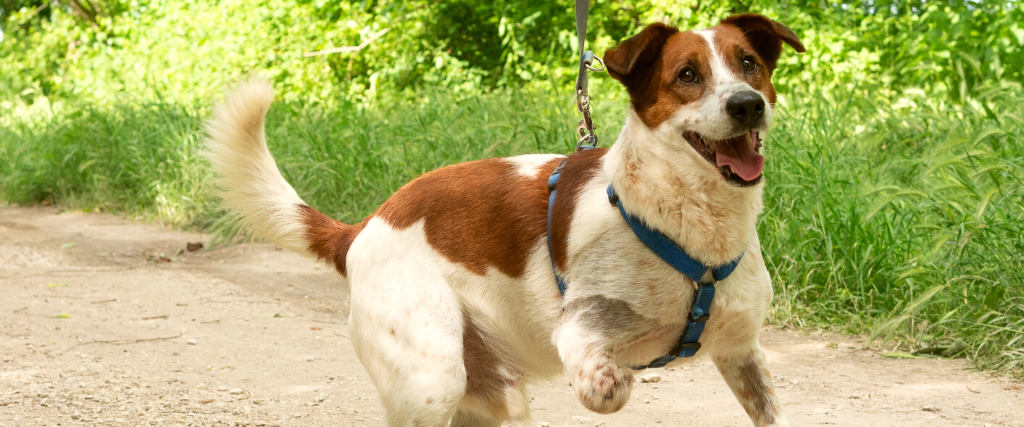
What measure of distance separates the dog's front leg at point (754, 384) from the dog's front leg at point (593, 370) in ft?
1.20

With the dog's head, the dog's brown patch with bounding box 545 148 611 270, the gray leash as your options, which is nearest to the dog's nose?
the dog's head

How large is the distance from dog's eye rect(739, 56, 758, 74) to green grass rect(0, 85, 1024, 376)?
199cm

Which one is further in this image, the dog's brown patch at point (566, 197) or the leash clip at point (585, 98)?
the leash clip at point (585, 98)

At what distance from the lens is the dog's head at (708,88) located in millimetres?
2246

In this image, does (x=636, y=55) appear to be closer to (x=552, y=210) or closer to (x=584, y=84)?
(x=552, y=210)

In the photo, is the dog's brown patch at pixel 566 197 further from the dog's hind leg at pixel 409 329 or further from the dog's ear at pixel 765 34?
the dog's ear at pixel 765 34

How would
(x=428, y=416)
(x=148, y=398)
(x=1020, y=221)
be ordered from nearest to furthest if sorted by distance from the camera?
(x=428, y=416), (x=148, y=398), (x=1020, y=221)

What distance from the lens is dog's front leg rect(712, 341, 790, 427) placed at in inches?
99.1

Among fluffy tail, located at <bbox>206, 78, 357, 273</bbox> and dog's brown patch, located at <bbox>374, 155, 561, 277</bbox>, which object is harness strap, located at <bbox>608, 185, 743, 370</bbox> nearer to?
dog's brown patch, located at <bbox>374, 155, 561, 277</bbox>

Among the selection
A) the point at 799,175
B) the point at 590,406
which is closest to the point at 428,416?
the point at 590,406

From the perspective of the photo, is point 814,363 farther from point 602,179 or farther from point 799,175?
point 602,179

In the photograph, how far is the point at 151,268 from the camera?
21.5 ft

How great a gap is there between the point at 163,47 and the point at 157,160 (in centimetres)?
516

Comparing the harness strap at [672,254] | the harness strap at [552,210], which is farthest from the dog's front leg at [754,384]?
the harness strap at [552,210]
